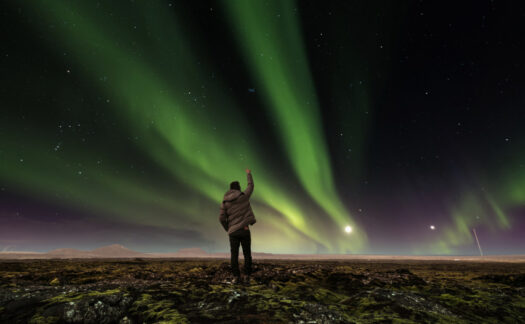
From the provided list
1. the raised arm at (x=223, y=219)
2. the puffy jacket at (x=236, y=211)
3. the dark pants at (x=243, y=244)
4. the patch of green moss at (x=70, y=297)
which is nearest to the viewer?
the patch of green moss at (x=70, y=297)

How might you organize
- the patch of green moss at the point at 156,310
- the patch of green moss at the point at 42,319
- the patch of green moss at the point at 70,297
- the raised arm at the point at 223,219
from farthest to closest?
the raised arm at the point at 223,219, the patch of green moss at the point at 70,297, the patch of green moss at the point at 156,310, the patch of green moss at the point at 42,319

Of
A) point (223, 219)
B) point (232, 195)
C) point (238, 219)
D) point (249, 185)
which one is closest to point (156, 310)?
point (238, 219)

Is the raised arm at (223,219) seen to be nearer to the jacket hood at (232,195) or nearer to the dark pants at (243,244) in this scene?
the jacket hood at (232,195)

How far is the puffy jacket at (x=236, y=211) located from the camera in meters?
7.86

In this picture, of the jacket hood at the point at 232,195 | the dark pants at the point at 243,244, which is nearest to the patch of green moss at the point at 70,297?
the dark pants at the point at 243,244

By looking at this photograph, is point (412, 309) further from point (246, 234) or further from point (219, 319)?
point (246, 234)

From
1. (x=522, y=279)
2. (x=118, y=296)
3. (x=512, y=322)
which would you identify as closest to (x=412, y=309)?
(x=512, y=322)

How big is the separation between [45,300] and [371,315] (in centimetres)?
503

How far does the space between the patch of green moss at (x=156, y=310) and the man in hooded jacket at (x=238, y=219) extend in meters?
3.69

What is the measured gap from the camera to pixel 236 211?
8.04 metres

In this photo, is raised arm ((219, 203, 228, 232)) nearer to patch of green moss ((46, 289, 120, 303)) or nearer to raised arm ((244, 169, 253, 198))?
raised arm ((244, 169, 253, 198))

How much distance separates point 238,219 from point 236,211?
0.31 meters

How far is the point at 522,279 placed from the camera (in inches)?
242

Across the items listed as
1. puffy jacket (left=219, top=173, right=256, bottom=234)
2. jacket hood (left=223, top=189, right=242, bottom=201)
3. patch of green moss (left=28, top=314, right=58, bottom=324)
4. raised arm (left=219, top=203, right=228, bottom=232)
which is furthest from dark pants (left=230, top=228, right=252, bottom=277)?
patch of green moss (left=28, top=314, right=58, bottom=324)
